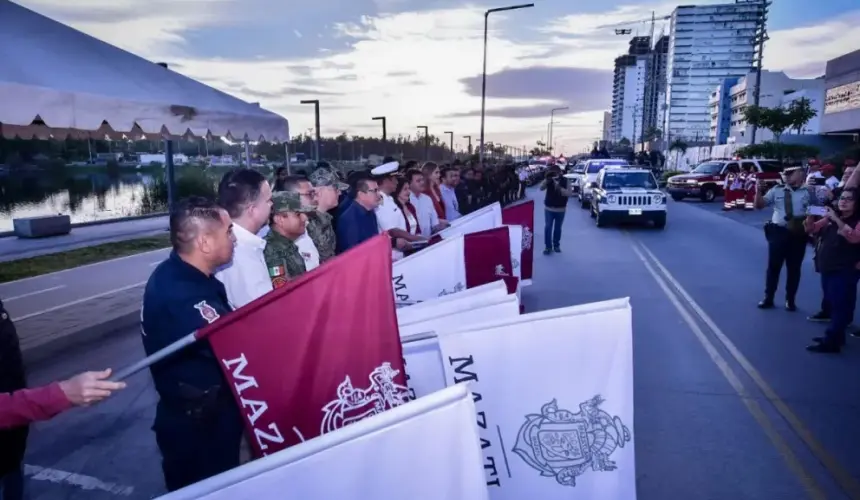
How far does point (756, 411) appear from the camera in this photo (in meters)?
5.05

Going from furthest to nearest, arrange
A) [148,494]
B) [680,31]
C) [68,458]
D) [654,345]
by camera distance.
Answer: [680,31], [654,345], [68,458], [148,494]

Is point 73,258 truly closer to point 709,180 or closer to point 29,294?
point 29,294

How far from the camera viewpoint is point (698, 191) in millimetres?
29188

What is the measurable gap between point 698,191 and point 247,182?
95.4 ft

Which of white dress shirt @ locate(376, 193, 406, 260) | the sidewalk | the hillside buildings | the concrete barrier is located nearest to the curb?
white dress shirt @ locate(376, 193, 406, 260)

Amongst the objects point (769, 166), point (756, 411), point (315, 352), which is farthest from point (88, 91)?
point (769, 166)

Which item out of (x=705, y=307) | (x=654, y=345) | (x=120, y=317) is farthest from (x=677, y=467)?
(x=120, y=317)

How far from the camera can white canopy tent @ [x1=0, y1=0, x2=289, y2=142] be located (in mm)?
5400

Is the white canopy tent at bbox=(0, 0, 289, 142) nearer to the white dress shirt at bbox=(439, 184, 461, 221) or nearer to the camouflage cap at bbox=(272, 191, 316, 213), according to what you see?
the camouflage cap at bbox=(272, 191, 316, 213)

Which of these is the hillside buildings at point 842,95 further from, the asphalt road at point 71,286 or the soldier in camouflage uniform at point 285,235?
the soldier in camouflage uniform at point 285,235

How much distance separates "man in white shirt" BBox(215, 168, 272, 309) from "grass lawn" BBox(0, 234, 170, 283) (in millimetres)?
8554

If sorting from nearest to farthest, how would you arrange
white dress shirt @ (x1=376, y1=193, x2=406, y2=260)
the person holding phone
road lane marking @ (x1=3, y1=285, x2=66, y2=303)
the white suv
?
the person holding phone, white dress shirt @ (x1=376, y1=193, x2=406, y2=260), road lane marking @ (x1=3, y1=285, x2=66, y2=303), the white suv

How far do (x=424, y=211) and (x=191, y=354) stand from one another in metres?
5.99

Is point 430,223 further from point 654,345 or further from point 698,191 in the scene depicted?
point 698,191
